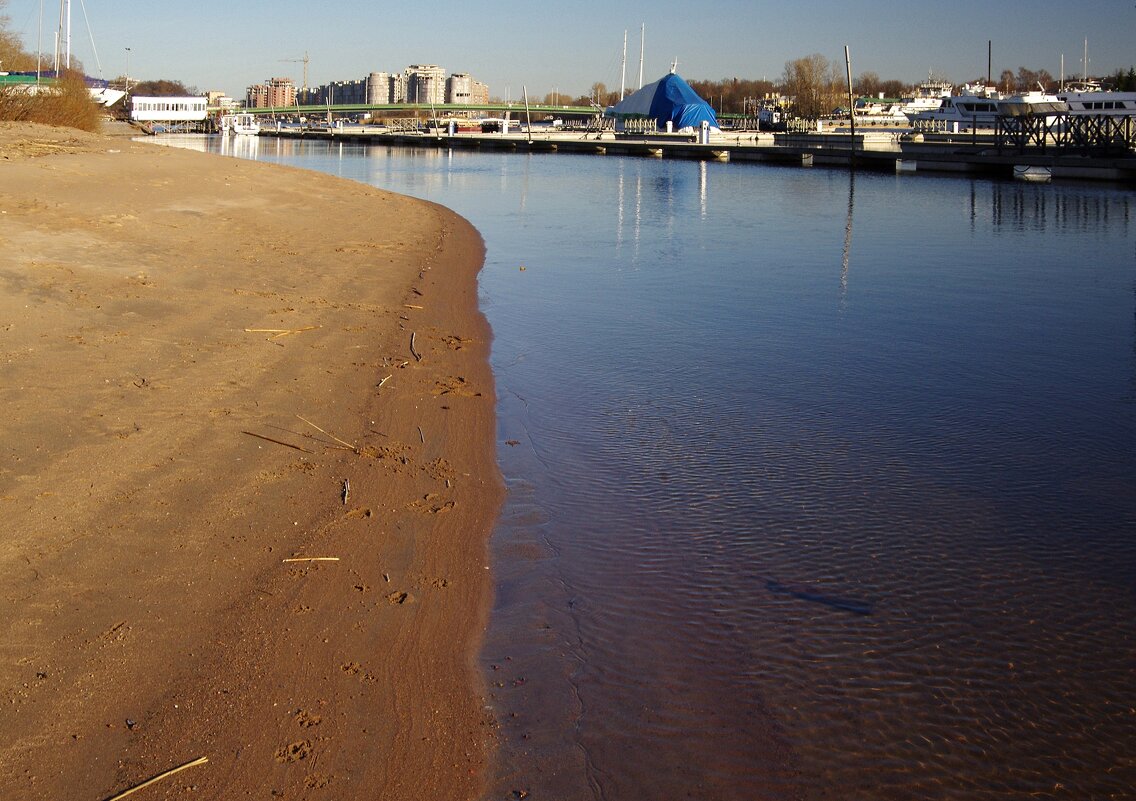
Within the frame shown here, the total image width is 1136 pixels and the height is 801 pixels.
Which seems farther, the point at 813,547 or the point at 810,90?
the point at 810,90

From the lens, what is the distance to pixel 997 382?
433 inches

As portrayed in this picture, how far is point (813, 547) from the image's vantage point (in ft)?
21.4

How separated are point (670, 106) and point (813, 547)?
124648 mm

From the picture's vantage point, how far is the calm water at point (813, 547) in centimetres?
442

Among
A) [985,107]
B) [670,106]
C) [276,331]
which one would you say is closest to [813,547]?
[276,331]

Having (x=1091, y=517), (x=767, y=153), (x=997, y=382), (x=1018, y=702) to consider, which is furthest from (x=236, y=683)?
(x=767, y=153)

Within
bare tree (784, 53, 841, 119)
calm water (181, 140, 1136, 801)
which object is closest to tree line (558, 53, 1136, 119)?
bare tree (784, 53, 841, 119)

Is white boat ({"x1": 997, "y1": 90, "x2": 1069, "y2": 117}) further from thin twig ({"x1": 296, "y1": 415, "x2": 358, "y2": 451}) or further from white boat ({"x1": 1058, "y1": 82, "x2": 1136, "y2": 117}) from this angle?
thin twig ({"x1": 296, "y1": 415, "x2": 358, "y2": 451})

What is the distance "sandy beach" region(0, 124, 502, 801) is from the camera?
396 centimetres

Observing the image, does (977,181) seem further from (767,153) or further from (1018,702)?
(1018,702)

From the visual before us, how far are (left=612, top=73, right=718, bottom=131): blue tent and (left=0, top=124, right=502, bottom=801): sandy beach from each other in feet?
381

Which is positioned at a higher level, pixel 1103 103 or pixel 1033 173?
pixel 1103 103

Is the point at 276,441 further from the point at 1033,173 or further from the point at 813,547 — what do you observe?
the point at 1033,173

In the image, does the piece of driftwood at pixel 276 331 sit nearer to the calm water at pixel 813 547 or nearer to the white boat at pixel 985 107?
the calm water at pixel 813 547
